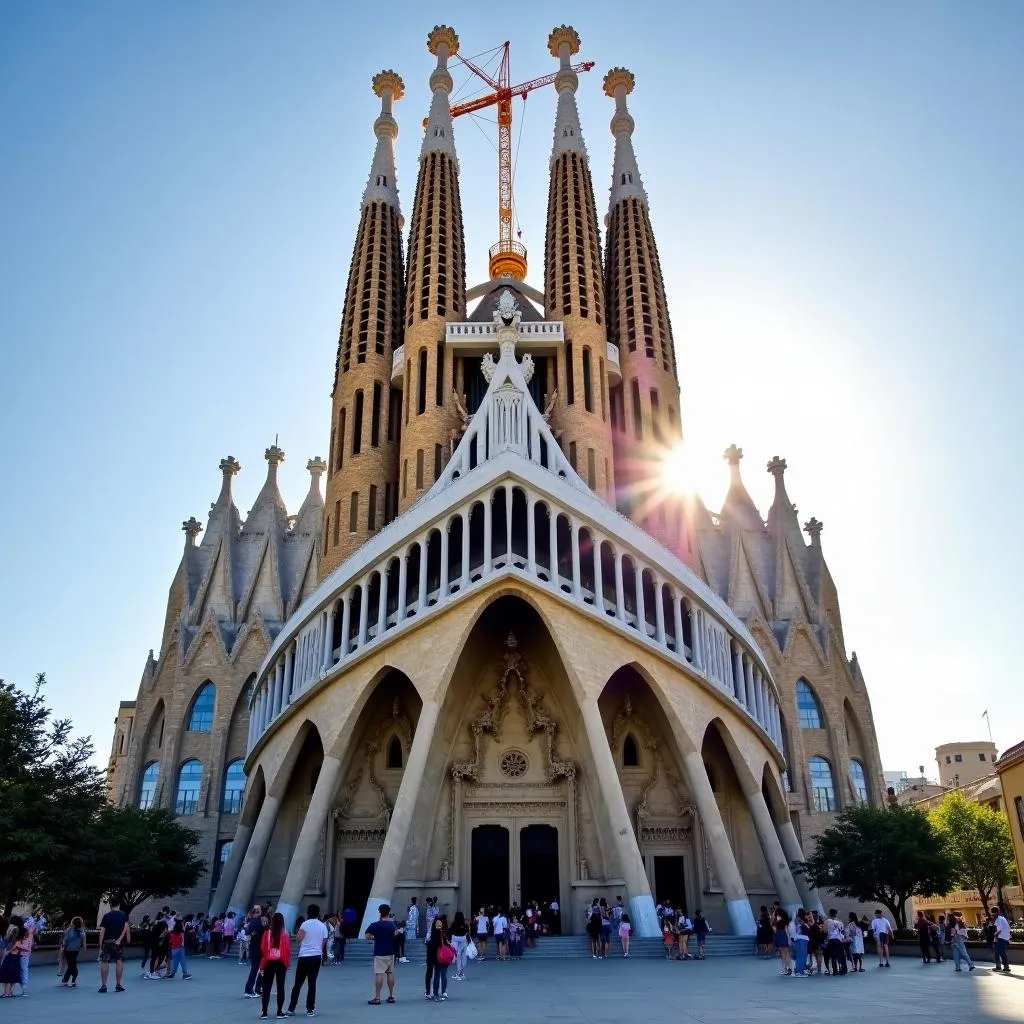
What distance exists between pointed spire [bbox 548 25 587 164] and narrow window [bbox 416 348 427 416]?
1352 cm

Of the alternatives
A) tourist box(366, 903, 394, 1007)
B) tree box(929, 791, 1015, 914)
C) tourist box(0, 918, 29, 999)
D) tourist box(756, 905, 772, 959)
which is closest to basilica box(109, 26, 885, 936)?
tourist box(756, 905, 772, 959)

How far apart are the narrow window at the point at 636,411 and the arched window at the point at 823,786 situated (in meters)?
15.0

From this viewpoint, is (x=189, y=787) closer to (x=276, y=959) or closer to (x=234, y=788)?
(x=234, y=788)

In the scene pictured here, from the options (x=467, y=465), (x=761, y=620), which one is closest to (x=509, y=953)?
(x=467, y=465)

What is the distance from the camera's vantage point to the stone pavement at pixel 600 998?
10.2 meters

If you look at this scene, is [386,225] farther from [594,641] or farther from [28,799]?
[28,799]

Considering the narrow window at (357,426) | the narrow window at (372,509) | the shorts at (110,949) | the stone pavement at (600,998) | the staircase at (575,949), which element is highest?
the narrow window at (357,426)

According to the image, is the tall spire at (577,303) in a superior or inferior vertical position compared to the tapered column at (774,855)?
superior

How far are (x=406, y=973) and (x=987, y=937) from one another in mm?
12462

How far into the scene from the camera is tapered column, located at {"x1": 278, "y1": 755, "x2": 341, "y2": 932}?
25.6 m

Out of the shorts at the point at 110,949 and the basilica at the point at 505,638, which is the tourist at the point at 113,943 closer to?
the shorts at the point at 110,949

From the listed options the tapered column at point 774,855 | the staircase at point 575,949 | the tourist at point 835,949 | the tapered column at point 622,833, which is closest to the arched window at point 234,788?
the staircase at point 575,949

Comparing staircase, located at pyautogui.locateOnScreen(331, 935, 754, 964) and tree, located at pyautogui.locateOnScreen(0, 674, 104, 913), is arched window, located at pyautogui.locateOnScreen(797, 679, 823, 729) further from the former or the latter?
tree, located at pyautogui.locateOnScreen(0, 674, 104, 913)

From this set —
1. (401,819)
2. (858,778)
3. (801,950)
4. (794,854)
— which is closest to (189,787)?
(401,819)
